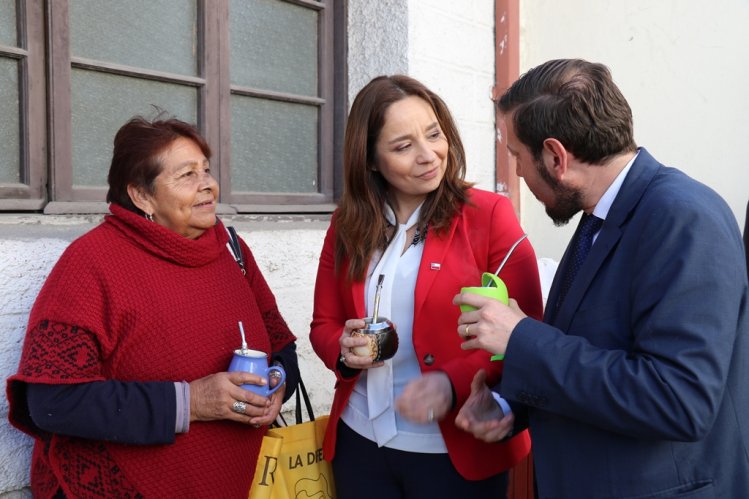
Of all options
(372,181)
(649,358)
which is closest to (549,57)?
(372,181)

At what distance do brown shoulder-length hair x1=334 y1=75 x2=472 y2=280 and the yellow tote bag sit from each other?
48 centimetres

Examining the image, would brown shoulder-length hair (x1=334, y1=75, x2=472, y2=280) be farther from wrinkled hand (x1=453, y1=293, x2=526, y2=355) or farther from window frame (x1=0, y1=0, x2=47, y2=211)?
window frame (x1=0, y1=0, x2=47, y2=211)

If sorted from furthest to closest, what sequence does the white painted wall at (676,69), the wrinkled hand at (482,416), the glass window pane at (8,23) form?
the white painted wall at (676,69) < the glass window pane at (8,23) < the wrinkled hand at (482,416)

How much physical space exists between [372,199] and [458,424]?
75 centimetres

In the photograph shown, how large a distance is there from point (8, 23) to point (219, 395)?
56.5 inches

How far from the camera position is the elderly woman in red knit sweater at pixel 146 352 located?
73.2 inches

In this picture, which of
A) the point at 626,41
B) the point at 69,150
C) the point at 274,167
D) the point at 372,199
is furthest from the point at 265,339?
the point at 626,41

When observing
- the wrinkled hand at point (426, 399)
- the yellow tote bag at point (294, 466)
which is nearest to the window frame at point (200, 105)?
the yellow tote bag at point (294, 466)

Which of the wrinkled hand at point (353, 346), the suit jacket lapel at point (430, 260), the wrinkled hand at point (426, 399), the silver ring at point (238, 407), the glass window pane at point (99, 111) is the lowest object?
the silver ring at point (238, 407)

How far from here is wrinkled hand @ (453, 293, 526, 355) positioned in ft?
4.98

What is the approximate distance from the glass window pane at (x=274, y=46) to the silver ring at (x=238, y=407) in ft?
5.31

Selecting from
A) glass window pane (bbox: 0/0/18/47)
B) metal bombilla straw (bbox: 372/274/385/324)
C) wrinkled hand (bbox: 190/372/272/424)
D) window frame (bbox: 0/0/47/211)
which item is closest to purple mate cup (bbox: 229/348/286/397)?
wrinkled hand (bbox: 190/372/272/424)

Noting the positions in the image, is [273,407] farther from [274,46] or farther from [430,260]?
[274,46]

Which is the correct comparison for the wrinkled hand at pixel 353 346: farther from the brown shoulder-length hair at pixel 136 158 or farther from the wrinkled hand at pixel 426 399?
the brown shoulder-length hair at pixel 136 158
